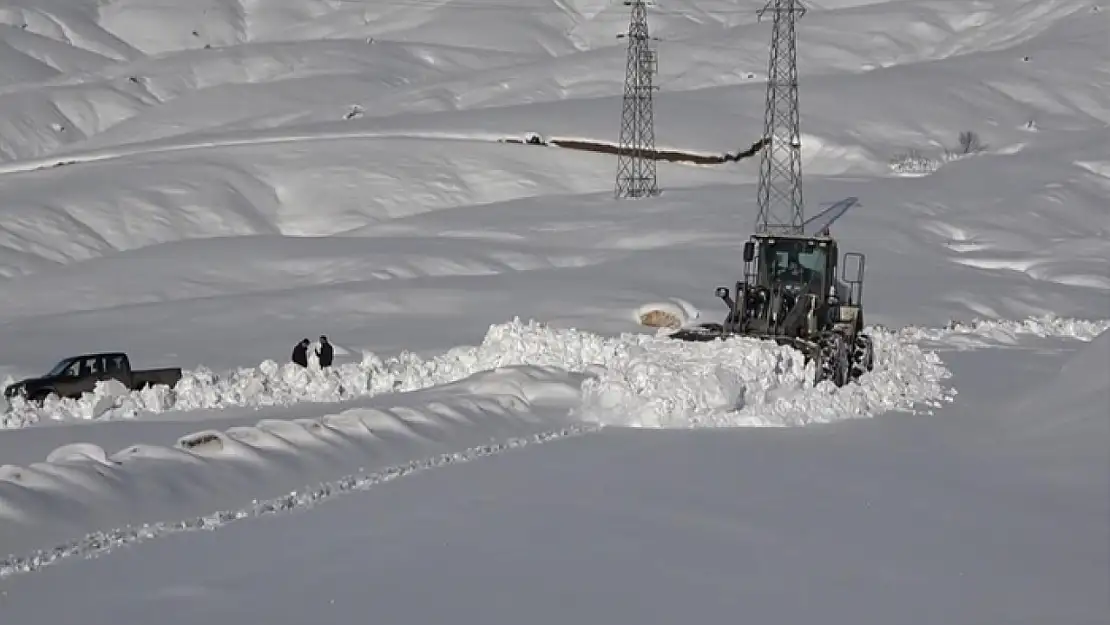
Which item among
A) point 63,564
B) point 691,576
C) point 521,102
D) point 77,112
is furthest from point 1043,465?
point 77,112

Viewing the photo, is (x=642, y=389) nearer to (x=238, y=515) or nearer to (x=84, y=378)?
(x=238, y=515)

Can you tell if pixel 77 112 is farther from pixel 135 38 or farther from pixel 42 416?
pixel 42 416

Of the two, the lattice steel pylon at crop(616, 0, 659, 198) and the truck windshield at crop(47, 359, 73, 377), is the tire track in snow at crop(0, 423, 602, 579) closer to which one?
the truck windshield at crop(47, 359, 73, 377)

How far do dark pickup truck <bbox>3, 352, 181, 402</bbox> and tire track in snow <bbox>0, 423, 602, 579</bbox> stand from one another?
605cm

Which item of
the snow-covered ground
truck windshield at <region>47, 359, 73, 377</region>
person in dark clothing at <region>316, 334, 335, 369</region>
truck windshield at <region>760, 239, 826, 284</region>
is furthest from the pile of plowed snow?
truck windshield at <region>760, 239, 826, 284</region>

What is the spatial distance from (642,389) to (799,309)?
335 cm

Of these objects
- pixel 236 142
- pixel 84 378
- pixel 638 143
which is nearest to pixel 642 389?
pixel 84 378

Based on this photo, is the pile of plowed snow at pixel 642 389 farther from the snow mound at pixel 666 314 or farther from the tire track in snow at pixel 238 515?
the snow mound at pixel 666 314

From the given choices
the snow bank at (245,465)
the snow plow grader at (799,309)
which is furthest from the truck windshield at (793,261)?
the snow bank at (245,465)

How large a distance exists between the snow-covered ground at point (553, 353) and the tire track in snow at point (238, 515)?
0.15 ft

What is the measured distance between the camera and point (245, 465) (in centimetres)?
1189

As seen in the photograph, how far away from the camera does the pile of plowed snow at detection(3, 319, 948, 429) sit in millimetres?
15828

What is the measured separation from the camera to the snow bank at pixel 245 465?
33.2 feet

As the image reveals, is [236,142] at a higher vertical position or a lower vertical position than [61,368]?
higher
